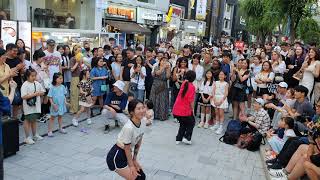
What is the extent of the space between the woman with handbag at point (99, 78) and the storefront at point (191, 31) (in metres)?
19.9

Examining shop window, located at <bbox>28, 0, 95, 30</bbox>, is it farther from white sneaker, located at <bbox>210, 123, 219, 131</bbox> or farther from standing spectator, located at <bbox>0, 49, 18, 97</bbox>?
Result: white sneaker, located at <bbox>210, 123, 219, 131</bbox>

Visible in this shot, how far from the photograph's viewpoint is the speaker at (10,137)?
5.94 m

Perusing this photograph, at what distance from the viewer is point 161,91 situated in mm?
9219

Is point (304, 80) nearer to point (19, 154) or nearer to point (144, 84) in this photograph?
point (144, 84)

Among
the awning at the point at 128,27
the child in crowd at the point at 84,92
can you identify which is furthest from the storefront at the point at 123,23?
the child in crowd at the point at 84,92

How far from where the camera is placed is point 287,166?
5594 mm

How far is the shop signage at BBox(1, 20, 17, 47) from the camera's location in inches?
353

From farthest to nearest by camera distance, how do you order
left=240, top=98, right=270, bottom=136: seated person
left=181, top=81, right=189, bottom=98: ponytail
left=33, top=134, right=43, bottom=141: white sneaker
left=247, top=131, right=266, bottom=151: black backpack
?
left=240, top=98, right=270, bottom=136: seated person < left=247, top=131, right=266, bottom=151: black backpack < left=181, top=81, right=189, bottom=98: ponytail < left=33, top=134, right=43, bottom=141: white sneaker

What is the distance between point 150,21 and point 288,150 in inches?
700

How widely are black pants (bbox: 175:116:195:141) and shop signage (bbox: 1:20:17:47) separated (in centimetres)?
533

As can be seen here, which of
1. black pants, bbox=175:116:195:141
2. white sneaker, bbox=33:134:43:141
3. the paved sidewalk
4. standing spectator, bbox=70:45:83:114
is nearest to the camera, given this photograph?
the paved sidewalk

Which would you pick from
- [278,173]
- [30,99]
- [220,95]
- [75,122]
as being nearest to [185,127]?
[220,95]

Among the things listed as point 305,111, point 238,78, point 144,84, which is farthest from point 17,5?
point 305,111

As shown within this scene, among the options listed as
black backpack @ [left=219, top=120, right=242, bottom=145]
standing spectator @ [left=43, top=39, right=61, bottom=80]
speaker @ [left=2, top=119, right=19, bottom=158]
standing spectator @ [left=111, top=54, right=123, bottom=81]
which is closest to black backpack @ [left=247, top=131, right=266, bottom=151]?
black backpack @ [left=219, top=120, right=242, bottom=145]
